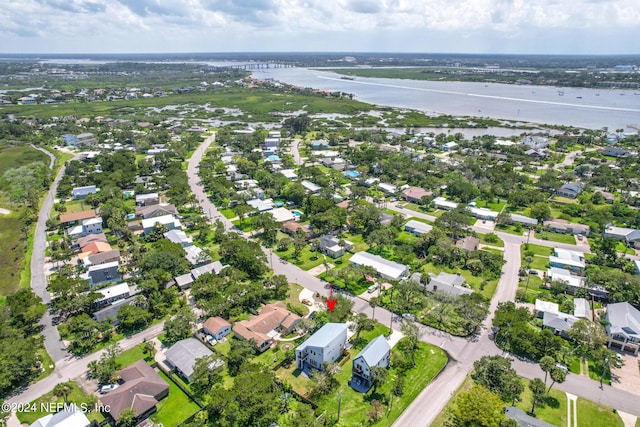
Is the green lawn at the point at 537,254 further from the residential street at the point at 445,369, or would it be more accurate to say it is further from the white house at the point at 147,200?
the white house at the point at 147,200

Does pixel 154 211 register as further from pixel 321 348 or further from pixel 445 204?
pixel 445 204

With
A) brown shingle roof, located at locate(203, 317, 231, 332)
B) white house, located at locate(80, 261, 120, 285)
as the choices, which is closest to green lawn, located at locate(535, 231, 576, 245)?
brown shingle roof, located at locate(203, 317, 231, 332)

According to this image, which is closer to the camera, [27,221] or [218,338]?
[218,338]

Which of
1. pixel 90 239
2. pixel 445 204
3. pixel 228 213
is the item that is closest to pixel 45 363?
pixel 90 239

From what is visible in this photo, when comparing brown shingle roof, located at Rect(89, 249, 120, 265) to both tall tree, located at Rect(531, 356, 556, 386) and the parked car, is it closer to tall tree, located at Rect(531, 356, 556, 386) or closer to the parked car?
the parked car

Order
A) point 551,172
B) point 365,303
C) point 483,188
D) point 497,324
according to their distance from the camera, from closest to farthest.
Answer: point 497,324
point 365,303
point 483,188
point 551,172

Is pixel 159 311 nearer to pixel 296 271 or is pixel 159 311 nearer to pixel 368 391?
pixel 296 271

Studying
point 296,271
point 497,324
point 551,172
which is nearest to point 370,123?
point 551,172
